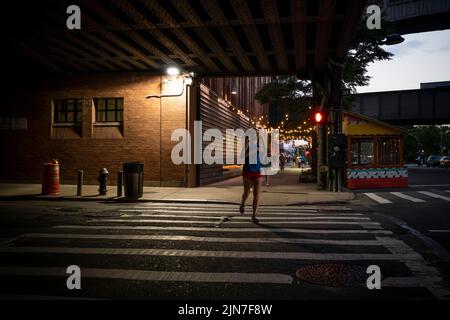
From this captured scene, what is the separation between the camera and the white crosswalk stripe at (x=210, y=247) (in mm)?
5105

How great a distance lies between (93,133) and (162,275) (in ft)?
52.3

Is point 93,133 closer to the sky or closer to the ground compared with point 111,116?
closer to the ground

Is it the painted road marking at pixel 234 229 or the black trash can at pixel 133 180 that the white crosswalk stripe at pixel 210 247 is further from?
the black trash can at pixel 133 180

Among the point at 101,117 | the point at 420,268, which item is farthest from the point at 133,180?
the point at 420,268

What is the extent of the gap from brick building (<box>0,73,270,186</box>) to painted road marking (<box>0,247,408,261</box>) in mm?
12489

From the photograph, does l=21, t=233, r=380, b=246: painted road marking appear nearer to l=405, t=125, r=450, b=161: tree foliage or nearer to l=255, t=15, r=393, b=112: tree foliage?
l=255, t=15, r=393, b=112: tree foliage

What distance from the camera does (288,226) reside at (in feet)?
28.3

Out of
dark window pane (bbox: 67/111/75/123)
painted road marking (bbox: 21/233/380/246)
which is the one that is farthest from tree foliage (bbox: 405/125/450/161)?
painted road marking (bbox: 21/233/380/246)

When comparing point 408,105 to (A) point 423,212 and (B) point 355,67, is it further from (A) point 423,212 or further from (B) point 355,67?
(A) point 423,212

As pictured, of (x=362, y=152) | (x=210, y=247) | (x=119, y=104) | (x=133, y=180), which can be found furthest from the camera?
(x=362, y=152)

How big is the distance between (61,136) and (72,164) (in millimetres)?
1517

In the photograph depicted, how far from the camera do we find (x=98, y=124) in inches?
777

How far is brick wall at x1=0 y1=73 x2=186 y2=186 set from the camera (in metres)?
19.0
